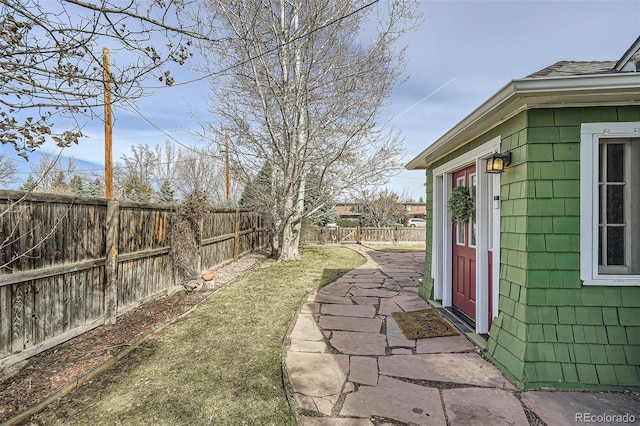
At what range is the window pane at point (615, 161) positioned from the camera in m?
2.57

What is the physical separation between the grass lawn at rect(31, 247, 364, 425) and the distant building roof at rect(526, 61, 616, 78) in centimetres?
389

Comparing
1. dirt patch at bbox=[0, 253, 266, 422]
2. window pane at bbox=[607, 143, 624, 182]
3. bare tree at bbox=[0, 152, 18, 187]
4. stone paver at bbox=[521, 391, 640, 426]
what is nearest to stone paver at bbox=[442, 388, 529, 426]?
stone paver at bbox=[521, 391, 640, 426]

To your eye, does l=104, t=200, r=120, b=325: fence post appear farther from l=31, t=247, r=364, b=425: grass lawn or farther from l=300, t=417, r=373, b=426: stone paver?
l=300, t=417, r=373, b=426: stone paver

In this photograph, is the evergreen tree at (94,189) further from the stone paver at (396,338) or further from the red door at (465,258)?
the red door at (465,258)

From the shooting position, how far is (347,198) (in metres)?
9.37

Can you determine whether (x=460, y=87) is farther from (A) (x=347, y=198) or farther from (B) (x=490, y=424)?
(B) (x=490, y=424)

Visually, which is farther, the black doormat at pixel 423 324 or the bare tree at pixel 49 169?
the black doormat at pixel 423 324

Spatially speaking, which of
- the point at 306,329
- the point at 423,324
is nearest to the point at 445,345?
the point at 423,324

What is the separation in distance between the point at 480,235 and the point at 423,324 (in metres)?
1.33

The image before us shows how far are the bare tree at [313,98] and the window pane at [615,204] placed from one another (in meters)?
5.89

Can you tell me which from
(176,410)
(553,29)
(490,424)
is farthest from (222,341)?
(553,29)

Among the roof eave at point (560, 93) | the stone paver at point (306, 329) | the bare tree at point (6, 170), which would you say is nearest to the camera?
the roof eave at point (560, 93)

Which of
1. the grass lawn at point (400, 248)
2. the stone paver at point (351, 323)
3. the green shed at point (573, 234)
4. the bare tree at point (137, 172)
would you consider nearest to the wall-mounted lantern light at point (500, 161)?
the green shed at point (573, 234)

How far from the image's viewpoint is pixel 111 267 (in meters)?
3.81
